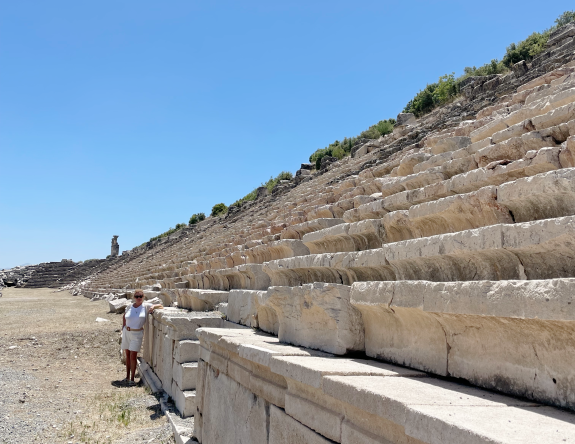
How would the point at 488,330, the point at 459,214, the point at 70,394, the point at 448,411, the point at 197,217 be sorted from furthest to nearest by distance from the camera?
the point at 197,217 → the point at 70,394 → the point at 459,214 → the point at 488,330 → the point at 448,411

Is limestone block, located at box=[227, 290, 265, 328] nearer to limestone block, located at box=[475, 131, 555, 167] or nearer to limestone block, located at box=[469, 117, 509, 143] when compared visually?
limestone block, located at box=[475, 131, 555, 167]

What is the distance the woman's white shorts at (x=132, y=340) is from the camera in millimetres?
7512

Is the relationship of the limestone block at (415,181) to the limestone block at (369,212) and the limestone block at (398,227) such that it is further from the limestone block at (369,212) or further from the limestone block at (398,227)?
the limestone block at (398,227)

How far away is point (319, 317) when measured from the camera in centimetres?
309

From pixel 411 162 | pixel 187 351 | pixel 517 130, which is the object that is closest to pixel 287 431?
pixel 517 130

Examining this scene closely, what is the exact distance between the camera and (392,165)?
695 cm

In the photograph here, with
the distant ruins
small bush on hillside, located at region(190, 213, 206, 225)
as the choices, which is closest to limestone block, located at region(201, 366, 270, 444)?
small bush on hillside, located at region(190, 213, 206, 225)

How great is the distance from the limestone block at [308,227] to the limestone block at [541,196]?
8.62 ft

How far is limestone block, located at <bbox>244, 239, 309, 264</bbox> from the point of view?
4.93 m

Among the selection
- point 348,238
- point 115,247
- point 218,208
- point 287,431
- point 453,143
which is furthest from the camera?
point 115,247

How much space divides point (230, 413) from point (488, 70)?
16.9m

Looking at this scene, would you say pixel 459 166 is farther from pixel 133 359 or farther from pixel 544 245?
pixel 133 359

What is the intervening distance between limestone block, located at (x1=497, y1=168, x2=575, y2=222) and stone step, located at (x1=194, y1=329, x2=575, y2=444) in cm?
87

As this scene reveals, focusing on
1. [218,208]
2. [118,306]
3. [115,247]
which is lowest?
[118,306]
